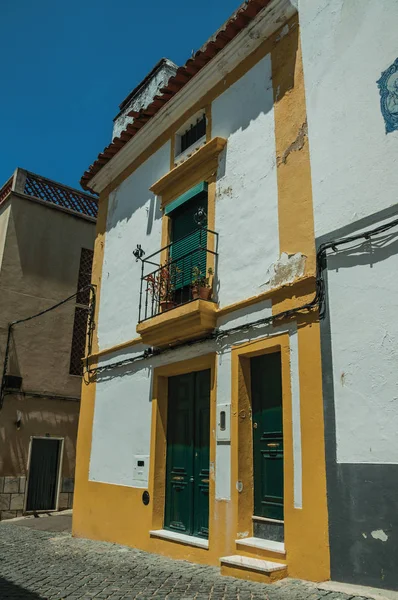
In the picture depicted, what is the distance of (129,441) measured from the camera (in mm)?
7457

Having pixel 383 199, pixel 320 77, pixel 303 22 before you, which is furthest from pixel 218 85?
pixel 383 199

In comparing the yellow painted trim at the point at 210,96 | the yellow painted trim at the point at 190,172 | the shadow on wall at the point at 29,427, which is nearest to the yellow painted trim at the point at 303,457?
the yellow painted trim at the point at 190,172

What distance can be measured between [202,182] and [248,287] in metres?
1.94

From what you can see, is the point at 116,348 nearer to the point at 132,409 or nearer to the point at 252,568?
the point at 132,409

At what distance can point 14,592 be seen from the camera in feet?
15.2

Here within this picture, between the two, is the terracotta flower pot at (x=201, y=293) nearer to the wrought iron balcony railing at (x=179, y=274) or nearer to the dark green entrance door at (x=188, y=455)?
the wrought iron balcony railing at (x=179, y=274)

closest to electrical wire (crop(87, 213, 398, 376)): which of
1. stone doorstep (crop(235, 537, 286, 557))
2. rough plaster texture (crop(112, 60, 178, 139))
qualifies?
stone doorstep (crop(235, 537, 286, 557))

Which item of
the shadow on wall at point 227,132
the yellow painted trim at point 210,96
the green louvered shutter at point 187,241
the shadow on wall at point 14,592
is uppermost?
the yellow painted trim at point 210,96

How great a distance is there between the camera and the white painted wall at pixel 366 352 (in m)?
4.23

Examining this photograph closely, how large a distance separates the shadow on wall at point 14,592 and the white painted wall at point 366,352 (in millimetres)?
2943

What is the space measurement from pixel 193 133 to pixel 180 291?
2.52 m

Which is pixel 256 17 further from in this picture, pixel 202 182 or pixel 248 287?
pixel 248 287

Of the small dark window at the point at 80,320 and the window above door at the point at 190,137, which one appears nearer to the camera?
the window above door at the point at 190,137

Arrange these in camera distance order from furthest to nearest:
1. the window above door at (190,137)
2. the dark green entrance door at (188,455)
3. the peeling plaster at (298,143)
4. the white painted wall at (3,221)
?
the white painted wall at (3,221) < the window above door at (190,137) < the dark green entrance door at (188,455) < the peeling plaster at (298,143)
